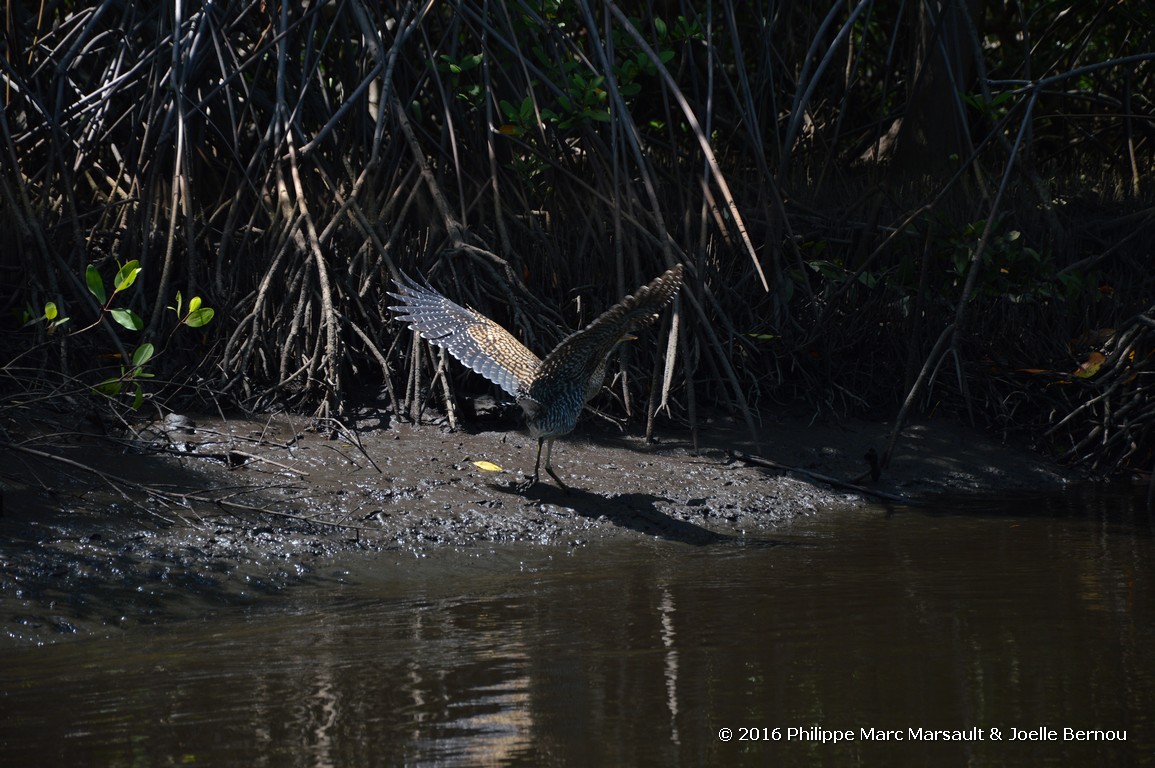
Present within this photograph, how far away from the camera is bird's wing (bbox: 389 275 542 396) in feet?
17.7

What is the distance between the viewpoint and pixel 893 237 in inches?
261

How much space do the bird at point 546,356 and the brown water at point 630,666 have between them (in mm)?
725

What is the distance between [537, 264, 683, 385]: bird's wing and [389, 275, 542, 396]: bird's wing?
0.16 metres

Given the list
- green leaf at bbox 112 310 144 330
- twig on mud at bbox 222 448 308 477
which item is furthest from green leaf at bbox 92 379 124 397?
twig on mud at bbox 222 448 308 477

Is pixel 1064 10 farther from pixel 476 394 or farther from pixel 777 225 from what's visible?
pixel 476 394

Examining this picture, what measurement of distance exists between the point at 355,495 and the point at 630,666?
197 centimetres

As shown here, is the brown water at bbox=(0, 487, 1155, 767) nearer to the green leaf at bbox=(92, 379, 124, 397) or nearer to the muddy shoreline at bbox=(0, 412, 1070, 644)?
the muddy shoreline at bbox=(0, 412, 1070, 644)

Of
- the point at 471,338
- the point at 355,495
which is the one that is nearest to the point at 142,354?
the point at 355,495

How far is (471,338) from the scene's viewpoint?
18.1ft

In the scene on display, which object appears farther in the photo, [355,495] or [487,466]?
[487,466]

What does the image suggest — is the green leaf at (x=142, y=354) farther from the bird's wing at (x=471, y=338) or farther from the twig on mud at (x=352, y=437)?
the bird's wing at (x=471, y=338)

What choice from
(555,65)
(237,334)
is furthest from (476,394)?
(555,65)

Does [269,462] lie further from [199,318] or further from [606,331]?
[606,331]

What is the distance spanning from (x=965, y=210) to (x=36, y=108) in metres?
5.02
